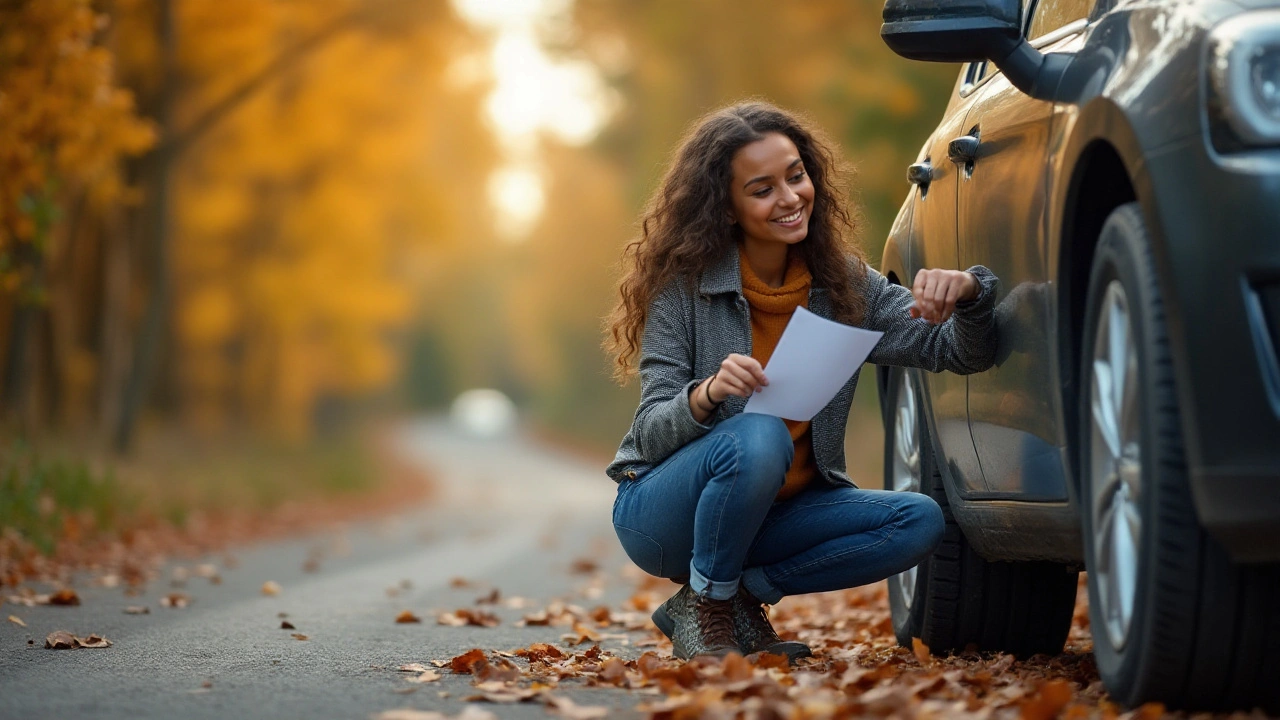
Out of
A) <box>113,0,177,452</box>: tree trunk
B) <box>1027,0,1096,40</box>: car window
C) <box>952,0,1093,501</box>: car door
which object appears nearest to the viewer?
<box>952,0,1093,501</box>: car door

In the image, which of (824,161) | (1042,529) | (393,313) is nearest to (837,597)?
(824,161)

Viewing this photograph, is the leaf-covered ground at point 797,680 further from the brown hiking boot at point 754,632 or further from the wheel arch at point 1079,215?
the wheel arch at point 1079,215

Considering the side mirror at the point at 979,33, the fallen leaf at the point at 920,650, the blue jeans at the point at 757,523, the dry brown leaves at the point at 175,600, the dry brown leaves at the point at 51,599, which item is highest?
the side mirror at the point at 979,33

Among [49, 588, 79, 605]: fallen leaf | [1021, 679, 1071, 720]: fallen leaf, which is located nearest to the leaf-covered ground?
[1021, 679, 1071, 720]: fallen leaf

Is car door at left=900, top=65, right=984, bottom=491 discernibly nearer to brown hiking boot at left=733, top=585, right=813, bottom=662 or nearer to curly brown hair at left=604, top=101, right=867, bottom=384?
curly brown hair at left=604, top=101, right=867, bottom=384

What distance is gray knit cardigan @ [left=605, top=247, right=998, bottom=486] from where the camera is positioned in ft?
14.9

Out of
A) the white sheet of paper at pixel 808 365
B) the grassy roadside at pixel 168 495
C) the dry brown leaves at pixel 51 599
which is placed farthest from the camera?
the grassy roadside at pixel 168 495

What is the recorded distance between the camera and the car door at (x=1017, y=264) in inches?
147

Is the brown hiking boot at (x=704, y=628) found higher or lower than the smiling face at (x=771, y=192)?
lower

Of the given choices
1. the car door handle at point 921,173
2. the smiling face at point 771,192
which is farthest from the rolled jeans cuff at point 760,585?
the car door handle at point 921,173

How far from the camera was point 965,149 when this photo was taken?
4.38m

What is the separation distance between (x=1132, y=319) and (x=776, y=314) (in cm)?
167

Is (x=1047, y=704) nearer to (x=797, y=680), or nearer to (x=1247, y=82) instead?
(x=797, y=680)

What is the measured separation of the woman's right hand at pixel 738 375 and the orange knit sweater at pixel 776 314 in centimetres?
43
